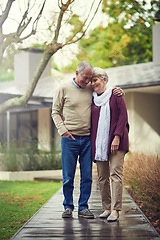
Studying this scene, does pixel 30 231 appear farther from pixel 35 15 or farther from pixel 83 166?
pixel 35 15

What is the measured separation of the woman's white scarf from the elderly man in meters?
0.18

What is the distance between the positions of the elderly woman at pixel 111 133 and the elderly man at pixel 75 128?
116mm

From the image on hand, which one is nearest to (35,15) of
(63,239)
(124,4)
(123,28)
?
(63,239)

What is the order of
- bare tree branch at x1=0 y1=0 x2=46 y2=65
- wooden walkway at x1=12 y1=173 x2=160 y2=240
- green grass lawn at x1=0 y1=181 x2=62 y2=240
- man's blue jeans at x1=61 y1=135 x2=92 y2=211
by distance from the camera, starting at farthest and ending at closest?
bare tree branch at x1=0 y1=0 x2=46 y2=65
green grass lawn at x1=0 y1=181 x2=62 y2=240
man's blue jeans at x1=61 y1=135 x2=92 y2=211
wooden walkway at x1=12 y1=173 x2=160 y2=240

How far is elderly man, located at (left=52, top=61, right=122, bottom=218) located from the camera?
4371mm

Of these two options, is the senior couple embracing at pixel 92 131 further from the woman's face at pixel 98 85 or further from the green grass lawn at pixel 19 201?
the green grass lawn at pixel 19 201

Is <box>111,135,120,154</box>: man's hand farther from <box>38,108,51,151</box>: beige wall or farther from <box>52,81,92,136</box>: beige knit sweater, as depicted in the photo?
<box>38,108,51,151</box>: beige wall

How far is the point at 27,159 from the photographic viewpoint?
11086 mm

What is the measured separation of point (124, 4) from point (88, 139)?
706 inches

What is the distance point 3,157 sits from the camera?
1095cm

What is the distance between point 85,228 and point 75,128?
1.13m

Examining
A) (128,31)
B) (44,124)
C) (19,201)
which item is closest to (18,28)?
(19,201)

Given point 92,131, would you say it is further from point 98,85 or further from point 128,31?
point 128,31

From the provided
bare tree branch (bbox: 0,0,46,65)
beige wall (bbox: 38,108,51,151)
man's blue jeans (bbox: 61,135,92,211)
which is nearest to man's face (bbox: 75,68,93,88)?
man's blue jeans (bbox: 61,135,92,211)
